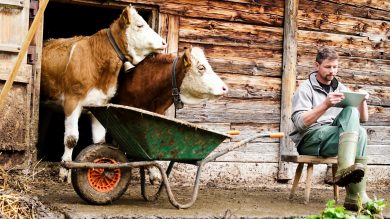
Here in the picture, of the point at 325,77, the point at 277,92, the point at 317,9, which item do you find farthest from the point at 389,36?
the point at 325,77

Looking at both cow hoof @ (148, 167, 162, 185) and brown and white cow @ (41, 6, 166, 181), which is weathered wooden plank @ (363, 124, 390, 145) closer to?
cow hoof @ (148, 167, 162, 185)

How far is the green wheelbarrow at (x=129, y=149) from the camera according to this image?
16.1ft

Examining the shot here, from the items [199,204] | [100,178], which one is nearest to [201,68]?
[199,204]

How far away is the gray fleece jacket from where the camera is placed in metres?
5.89

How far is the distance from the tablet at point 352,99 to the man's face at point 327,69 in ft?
1.59

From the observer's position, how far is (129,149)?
17.2 feet

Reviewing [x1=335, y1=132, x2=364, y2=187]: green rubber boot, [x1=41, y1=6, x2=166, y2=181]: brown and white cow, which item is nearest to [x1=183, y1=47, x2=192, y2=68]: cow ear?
[x1=41, y1=6, x2=166, y2=181]: brown and white cow

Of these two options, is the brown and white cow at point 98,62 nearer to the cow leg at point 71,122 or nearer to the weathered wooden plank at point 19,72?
the cow leg at point 71,122

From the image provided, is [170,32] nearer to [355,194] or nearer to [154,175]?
[154,175]

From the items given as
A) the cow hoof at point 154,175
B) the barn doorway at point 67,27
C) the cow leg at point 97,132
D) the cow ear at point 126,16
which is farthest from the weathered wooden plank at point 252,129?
the barn doorway at point 67,27

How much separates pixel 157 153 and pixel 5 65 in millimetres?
1900

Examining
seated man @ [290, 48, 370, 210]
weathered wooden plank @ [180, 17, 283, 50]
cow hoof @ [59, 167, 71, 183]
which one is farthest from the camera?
weathered wooden plank @ [180, 17, 283, 50]

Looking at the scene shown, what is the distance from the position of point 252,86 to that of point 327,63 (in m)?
1.77

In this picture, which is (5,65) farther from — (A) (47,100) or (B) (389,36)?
(B) (389,36)
